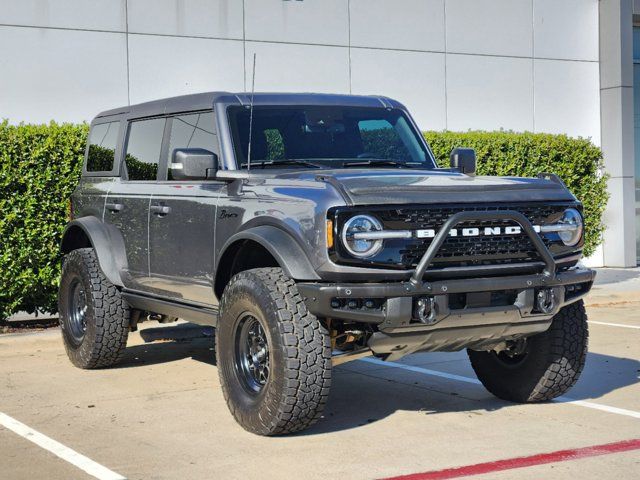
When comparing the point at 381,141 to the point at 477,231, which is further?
the point at 381,141

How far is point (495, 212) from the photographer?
6020 mm

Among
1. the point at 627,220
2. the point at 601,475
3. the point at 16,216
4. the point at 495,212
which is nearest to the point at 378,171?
the point at 495,212

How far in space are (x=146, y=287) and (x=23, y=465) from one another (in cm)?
236

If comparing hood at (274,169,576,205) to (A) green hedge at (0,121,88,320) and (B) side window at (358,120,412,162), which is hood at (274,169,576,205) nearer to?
(B) side window at (358,120,412,162)

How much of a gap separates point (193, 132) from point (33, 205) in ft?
11.6

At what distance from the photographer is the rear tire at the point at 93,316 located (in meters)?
8.29

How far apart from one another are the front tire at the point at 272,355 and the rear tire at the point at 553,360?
1.66m

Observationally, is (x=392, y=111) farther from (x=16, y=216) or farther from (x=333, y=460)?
(x=16, y=216)

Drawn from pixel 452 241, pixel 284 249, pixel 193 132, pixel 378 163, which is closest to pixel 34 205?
pixel 193 132

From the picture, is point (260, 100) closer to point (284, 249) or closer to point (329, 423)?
point (284, 249)

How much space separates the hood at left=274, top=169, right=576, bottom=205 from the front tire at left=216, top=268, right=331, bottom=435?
65cm

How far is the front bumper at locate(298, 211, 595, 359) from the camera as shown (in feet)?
18.8

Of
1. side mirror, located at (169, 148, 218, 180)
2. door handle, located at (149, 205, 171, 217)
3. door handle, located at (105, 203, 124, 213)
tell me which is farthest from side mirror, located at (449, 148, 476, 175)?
door handle, located at (105, 203, 124, 213)

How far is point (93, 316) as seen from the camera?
8.28 meters
